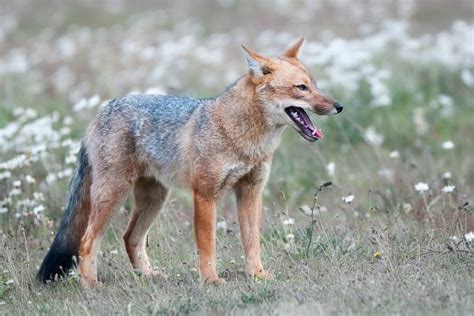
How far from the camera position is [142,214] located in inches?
314

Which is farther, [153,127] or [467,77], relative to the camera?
[467,77]

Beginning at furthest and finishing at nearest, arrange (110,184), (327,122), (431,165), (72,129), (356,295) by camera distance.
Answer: (327,122) → (72,129) → (431,165) → (110,184) → (356,295)

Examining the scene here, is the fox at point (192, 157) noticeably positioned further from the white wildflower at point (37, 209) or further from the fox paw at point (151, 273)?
the white wildflower at point (37, 209)

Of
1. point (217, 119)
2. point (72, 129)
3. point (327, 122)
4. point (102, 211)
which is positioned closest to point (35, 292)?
point (102, 211)

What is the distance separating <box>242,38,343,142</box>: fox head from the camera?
6.65m

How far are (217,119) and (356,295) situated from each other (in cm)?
187

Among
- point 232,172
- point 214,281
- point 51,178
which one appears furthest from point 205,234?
point 51,178

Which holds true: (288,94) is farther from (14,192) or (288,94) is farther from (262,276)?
(14,192)

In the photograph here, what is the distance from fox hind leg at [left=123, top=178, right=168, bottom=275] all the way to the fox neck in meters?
1.23

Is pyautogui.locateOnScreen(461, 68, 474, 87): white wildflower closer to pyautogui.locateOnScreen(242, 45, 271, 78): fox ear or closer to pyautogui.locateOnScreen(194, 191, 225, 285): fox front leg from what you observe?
pyautogui.locateOnScreen(242, 45, 271, 78): fox ear

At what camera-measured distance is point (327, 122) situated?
12469mm

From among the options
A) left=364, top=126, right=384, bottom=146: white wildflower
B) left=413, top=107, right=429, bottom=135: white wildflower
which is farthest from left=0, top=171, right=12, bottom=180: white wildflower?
left=413, top=107, right=429, bottom=135: white wildflower

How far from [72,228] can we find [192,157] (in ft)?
4.53

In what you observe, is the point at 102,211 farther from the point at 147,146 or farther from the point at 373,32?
the point at 373,32
